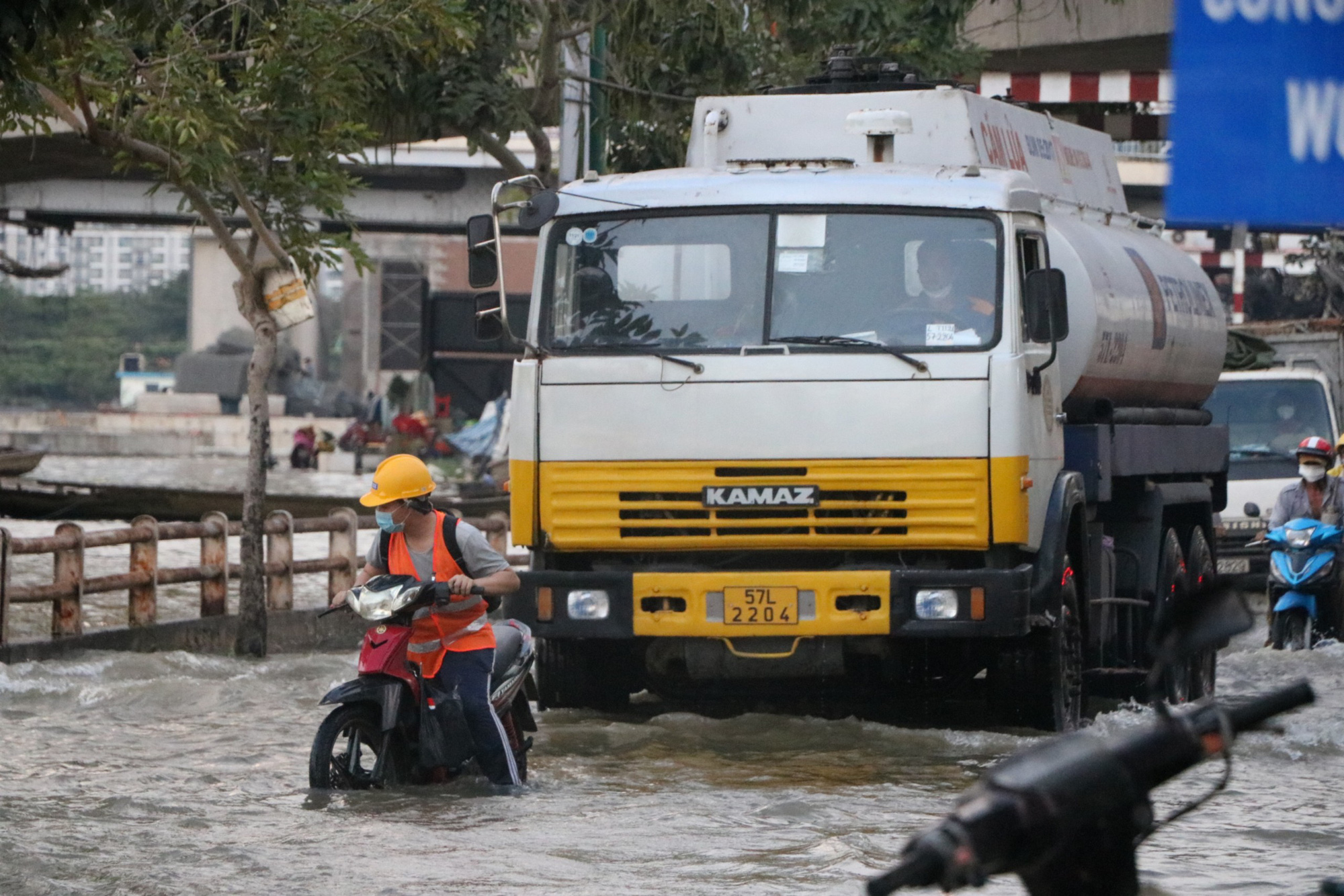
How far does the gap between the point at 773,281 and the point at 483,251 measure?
4.45 feet

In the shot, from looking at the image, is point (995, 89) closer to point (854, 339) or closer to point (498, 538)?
point (498, 538)

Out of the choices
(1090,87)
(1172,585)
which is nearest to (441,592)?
(1172,585)

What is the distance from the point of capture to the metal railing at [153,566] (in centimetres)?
1385

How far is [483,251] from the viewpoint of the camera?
10.3 meters

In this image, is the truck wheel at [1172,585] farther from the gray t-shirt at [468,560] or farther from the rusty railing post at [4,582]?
the rusty railing post at [4,582]

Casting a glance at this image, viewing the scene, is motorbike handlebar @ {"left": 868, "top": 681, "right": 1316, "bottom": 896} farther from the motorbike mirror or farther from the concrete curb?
the concrete curb

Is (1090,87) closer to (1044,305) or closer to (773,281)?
(1044,305)

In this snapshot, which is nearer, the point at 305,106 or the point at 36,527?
the point at 305,106

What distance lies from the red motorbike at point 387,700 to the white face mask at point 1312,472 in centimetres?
740

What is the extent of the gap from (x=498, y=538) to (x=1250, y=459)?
681 centimetres

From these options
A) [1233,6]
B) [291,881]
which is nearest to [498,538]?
[291,881]

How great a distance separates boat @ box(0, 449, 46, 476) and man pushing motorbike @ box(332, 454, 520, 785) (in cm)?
2621

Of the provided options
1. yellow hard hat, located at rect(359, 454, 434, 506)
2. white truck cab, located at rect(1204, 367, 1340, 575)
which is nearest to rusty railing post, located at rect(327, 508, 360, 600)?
white truck cab, located at rect(1204, 367, 1340, 575)

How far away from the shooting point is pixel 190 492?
78.9 ft
